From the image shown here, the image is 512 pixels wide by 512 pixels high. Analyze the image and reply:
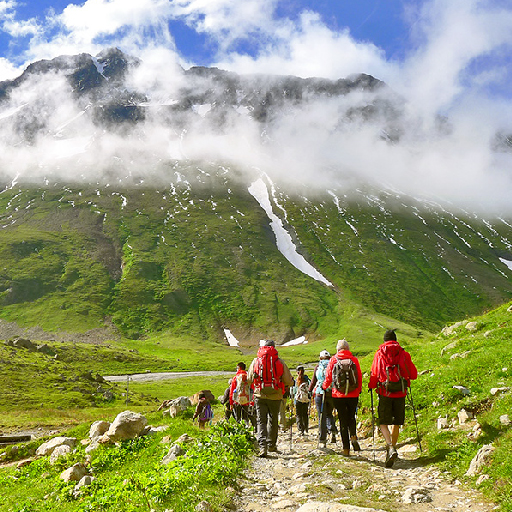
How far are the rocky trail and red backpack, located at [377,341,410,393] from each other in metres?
2.06

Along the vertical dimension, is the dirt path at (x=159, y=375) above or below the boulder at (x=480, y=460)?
below

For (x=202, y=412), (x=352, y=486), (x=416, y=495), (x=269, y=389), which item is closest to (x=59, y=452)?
(x=202, y=412)

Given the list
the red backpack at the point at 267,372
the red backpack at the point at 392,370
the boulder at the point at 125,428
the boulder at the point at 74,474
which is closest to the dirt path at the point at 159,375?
the boulder at the point at 125,428

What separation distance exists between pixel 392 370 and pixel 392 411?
126 centimetres

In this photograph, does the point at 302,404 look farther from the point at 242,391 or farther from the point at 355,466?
the point at 355,466

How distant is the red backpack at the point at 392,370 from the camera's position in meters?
12.4

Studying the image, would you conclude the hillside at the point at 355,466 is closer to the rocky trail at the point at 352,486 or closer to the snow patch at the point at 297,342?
the rocky trail at the point at 352,486

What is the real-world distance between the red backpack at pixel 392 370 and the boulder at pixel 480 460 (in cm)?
317

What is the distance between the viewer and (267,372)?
14.2 meters

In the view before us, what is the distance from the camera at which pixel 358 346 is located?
14975 centimetres

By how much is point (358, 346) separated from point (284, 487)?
483 ft

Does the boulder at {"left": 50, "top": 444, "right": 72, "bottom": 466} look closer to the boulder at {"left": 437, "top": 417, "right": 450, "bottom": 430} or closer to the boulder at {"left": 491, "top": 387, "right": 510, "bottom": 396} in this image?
the boulder at {"left": 437, "top": 417, "right": 450, "bottom": 430}

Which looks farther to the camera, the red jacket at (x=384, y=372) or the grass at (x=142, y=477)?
the red jacket at (x=384, y=372)

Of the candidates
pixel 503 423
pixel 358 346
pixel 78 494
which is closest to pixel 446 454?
pixel 503 423
